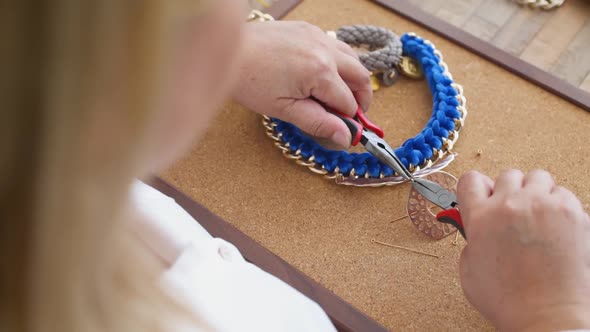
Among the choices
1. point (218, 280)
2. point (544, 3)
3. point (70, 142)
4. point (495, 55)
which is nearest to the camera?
point (70, 142)

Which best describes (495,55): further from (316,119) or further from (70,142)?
(70,142)

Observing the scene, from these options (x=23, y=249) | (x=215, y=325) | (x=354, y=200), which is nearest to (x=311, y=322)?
(x=215, y=325)

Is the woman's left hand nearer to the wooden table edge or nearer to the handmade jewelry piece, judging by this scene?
the handmade jewelry piece

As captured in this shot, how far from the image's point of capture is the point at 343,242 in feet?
2.33

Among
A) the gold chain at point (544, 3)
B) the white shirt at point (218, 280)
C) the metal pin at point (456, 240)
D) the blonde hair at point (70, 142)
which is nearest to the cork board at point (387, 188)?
the metal pin at point (456, 240)

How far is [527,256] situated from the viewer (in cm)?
57

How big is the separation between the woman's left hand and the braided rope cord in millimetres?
25

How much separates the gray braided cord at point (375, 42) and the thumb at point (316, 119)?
140 millimetres

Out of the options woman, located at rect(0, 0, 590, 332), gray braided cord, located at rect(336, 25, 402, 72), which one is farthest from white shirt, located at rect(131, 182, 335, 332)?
gray braided cord, located at rect(336, 25, 402, 72)

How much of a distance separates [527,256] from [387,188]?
0.73 ft

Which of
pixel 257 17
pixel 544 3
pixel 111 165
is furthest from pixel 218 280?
pixel 544 3

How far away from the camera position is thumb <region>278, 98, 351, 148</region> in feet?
2.42

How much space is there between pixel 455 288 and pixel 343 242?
139 millimetres

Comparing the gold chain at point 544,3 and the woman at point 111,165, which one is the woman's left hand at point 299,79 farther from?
the gold chain at point 544,3
